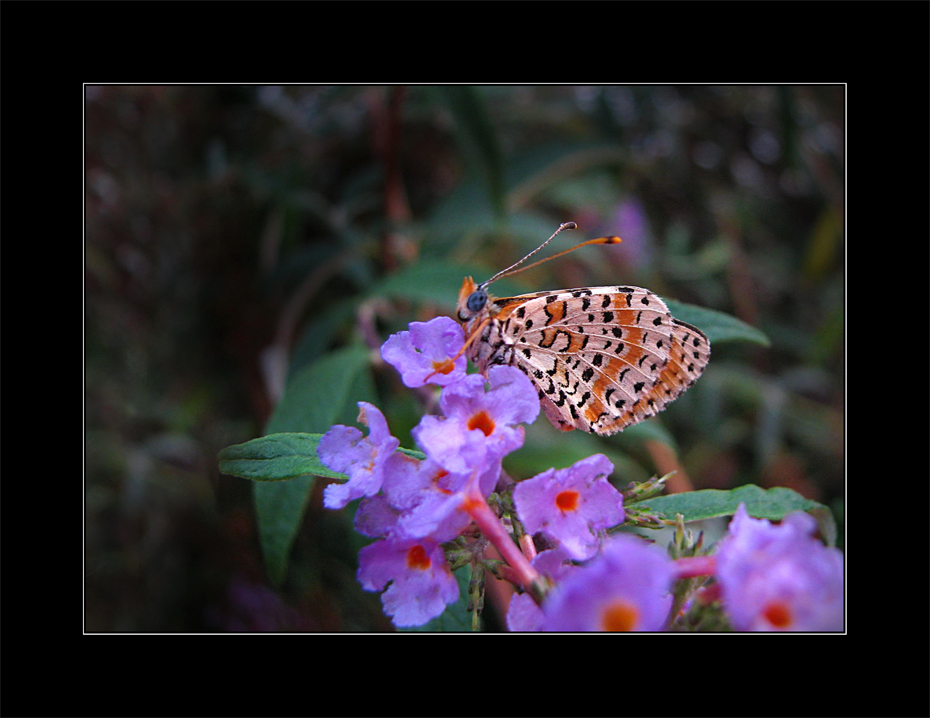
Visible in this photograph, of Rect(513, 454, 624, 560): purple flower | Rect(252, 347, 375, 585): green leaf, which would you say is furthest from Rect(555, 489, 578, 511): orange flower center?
Rect(252, 347, 375, 585): green leaf

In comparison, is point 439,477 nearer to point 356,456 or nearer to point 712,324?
point 356,456

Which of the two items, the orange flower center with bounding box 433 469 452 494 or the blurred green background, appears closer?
the orange flower center with bounding box 433 469 452 494

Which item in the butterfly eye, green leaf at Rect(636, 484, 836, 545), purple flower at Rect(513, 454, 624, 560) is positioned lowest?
green leaf at Rect(636, 484, 836, 545)

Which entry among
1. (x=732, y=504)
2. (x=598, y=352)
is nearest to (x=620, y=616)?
(x=732, y=504)

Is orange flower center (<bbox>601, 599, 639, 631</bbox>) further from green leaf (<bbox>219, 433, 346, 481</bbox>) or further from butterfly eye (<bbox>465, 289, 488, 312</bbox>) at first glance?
butterfly eye (<bbox>465, 289, 488, 312</bbox>)

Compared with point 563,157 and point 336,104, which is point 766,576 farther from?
point 336,104

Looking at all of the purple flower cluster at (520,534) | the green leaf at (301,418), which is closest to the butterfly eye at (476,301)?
the purple flower cluster at (520,534)
